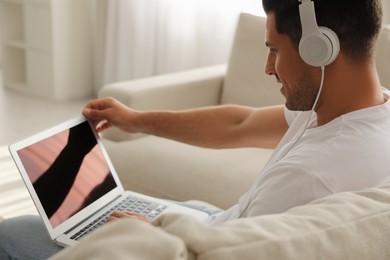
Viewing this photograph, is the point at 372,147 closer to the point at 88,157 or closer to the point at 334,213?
the point at 334,213

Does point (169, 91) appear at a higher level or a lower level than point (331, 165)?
lower

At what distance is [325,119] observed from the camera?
1.14 m

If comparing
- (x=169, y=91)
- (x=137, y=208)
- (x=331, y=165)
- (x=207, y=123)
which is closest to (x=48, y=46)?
(x=169, y=91)

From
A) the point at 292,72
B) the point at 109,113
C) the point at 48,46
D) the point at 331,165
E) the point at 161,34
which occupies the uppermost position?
the point at 292,72

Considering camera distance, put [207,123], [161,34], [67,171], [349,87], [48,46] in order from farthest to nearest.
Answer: [48,46], [161,34], [207,123], [67,171], [349,87]

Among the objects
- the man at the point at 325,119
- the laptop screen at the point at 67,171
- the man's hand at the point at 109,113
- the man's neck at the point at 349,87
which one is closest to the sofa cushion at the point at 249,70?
the man's hand at the point at 109,113

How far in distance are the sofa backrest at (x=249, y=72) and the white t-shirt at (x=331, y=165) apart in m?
1.47

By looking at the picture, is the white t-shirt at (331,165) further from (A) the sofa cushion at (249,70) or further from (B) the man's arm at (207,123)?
(A) the sofa cushion at (249,70)

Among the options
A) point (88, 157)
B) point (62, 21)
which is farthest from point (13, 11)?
point (88, 157)

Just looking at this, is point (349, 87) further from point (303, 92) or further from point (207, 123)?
point (207, 123)

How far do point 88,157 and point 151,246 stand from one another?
1.01 meters

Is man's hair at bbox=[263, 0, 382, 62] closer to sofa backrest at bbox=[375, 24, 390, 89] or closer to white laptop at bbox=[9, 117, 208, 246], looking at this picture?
white laptop at bbox=[9, 117, 208, 246]

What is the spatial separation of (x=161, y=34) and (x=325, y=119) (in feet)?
9.99

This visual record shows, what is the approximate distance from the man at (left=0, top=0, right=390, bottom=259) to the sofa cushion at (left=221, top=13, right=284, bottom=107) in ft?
4.47
